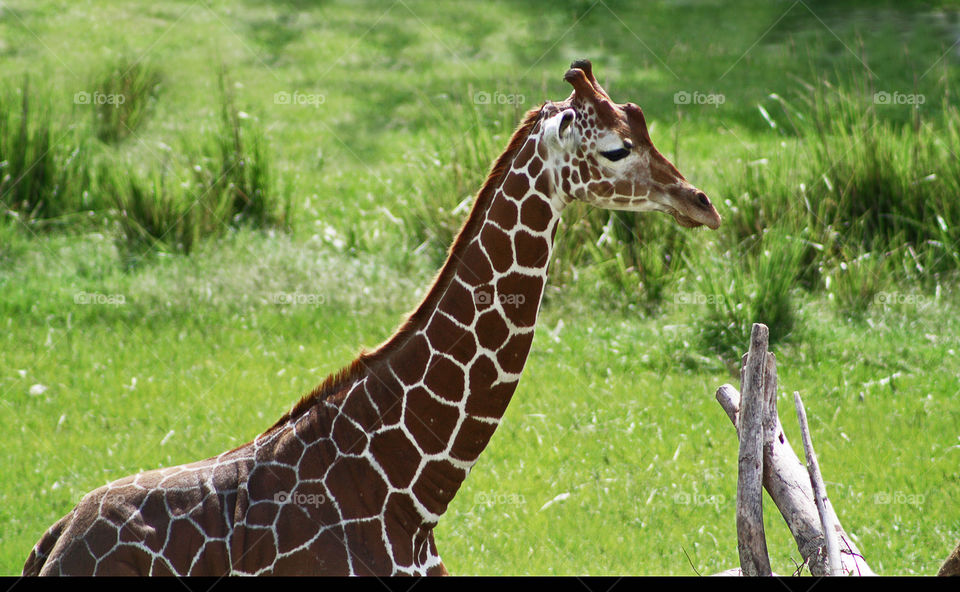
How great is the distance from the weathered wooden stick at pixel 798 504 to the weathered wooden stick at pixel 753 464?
24 cm

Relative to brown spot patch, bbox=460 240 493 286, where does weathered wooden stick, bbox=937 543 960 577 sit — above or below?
below

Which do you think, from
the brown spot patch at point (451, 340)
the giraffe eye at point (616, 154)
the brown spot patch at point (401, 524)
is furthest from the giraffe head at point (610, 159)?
the brown spot patch at point (401, 524)

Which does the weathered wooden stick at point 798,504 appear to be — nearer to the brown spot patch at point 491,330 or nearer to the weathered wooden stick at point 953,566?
the weathered wooden stick at point 953,566

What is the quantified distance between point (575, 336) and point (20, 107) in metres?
6.07

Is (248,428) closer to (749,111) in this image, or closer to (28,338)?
(28,338)

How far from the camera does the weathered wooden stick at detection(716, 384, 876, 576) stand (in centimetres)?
439

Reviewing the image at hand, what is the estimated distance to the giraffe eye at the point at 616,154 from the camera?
3.80 meters

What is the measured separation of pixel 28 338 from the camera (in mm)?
8805

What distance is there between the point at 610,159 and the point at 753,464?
139 cm

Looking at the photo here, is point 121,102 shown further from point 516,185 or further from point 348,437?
point 516,185

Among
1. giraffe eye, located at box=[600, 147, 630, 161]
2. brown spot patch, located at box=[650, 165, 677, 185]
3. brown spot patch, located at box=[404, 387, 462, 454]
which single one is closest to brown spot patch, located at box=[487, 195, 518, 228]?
giraffe eye, located at box=[600, 147, 630, 161]

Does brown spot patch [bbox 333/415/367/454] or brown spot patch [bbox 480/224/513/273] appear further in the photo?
brown spot patch [bbox 333/415/367/454]

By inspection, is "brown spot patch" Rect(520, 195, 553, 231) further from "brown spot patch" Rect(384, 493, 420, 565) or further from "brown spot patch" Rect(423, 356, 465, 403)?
"brown spot patch" Rect(384, 493, 420, 565)
